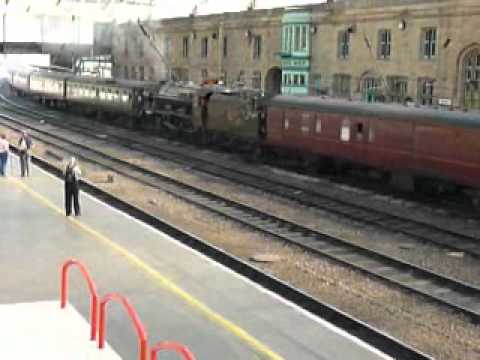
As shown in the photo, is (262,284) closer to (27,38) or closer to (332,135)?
(332,135)

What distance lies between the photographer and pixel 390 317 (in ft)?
35.9

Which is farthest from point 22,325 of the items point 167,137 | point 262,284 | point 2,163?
point 167,137

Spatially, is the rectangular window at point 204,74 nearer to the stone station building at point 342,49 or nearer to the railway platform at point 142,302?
the stone station building at point 342,49

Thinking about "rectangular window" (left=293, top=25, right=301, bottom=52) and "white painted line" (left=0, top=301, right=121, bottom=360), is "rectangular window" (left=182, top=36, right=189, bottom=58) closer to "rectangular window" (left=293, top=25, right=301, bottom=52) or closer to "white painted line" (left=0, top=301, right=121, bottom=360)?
"rectangular window" (left=293, top=25, right=301, bottom=52)

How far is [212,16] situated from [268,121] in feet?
91.3

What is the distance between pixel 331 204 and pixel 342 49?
23.3 m

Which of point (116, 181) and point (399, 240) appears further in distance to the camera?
point (116, 181)

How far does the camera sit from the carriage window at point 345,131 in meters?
22.8

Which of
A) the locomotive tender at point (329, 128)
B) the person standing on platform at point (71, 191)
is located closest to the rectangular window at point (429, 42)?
the locomotive tender at point (329, 128)

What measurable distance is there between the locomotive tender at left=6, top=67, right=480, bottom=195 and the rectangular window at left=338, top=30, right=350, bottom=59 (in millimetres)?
10290

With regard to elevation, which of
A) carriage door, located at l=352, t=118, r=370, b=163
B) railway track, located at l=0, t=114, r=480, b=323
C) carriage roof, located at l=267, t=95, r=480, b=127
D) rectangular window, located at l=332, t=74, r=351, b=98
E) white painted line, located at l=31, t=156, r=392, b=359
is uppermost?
rectangular window, located at l=332, t=74, r=351, b=98

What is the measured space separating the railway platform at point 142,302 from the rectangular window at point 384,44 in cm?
2509

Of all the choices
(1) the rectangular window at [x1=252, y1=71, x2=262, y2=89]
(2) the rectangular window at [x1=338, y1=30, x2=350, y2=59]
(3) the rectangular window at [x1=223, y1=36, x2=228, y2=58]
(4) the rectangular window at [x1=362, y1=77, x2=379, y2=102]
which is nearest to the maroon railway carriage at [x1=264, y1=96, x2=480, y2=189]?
(4) the rectangular window at [x1=362, y1=77, x2=379, y2=102]

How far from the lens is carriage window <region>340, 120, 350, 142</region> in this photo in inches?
896
